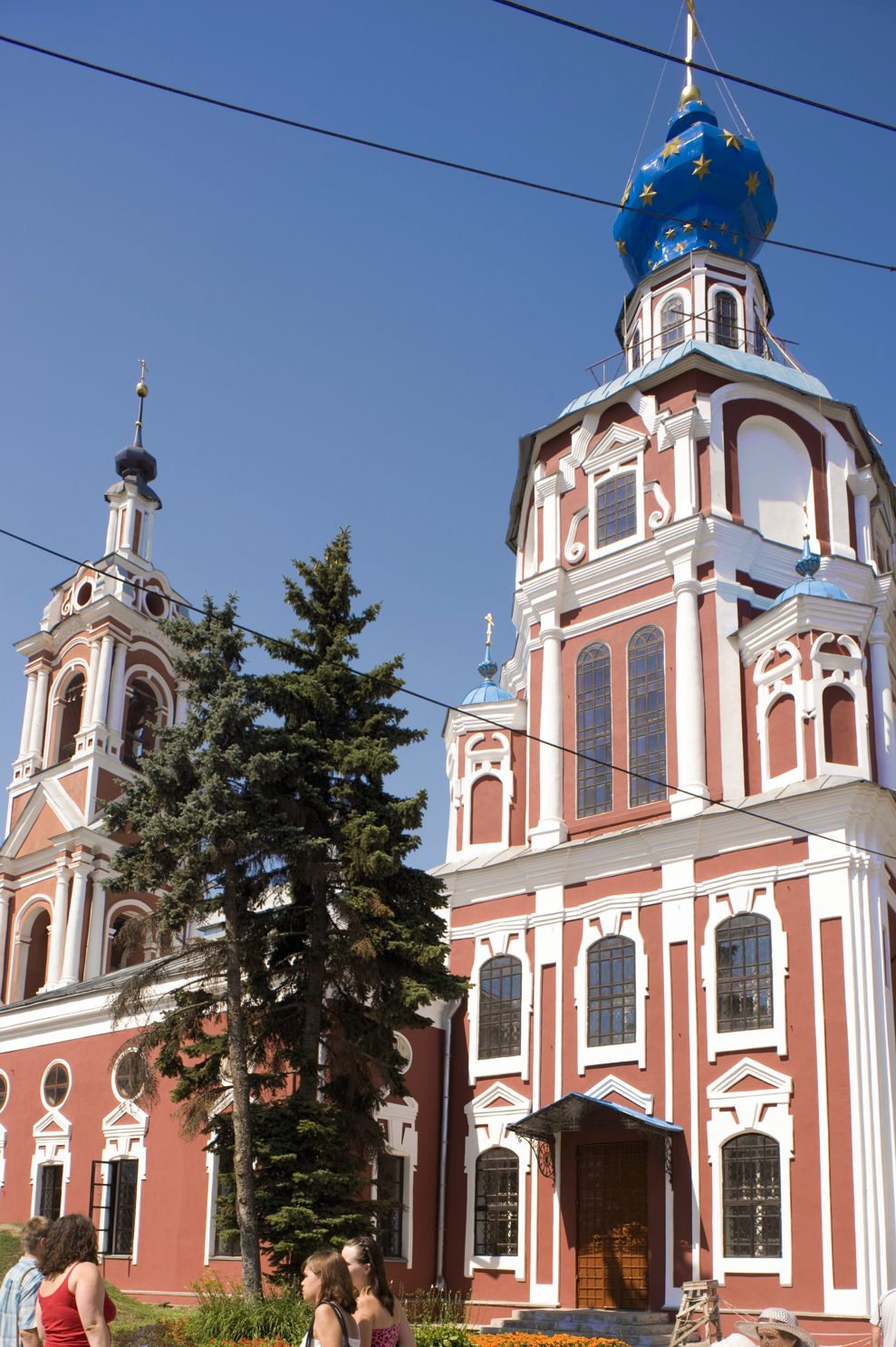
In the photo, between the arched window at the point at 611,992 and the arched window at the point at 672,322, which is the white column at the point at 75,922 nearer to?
the arched window at the point at 611,992

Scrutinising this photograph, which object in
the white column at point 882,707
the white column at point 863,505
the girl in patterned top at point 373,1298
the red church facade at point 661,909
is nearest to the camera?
A: the girl in patterned top at point 373,1298

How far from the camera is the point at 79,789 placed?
39.8 m

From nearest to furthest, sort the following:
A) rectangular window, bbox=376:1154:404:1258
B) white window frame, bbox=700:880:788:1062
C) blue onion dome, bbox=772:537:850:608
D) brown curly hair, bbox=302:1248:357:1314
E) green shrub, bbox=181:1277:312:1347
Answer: brown curly hair, bbox=302:1248:357:1314, green shrub, bbox=181:1277:312:1347, white window frame, bbox=700:880:788:1062, rectangular window, bbox=376:1154:404:1258, blue onion dome, bbox=772:537:850:608

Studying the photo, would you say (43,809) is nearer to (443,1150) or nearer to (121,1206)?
(121,1206)

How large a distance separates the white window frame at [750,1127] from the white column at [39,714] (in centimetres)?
2636

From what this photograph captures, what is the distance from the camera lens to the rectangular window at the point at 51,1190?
26.8 m

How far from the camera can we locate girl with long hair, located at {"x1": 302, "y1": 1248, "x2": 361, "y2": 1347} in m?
6.88

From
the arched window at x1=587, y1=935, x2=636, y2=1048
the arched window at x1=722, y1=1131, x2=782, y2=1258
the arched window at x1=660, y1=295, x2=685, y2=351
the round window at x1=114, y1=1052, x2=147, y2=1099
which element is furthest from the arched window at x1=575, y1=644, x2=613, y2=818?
the round window at x1=114, y1=1052, x2=147, y2=1099

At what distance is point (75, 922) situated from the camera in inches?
1500

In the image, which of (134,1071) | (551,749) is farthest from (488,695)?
(134,1071)

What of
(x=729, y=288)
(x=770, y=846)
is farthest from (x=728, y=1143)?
(x=729, y=288)

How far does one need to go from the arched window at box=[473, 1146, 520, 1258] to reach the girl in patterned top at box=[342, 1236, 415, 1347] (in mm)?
16857

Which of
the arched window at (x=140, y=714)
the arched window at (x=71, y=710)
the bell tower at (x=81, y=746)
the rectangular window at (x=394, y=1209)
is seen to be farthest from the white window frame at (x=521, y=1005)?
the arched window at (x=71, y=710)

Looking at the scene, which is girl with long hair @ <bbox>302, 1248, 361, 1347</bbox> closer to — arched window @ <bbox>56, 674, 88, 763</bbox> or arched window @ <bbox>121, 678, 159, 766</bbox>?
arched window @ <bbox>121, 678, 159, 766</bbox>
